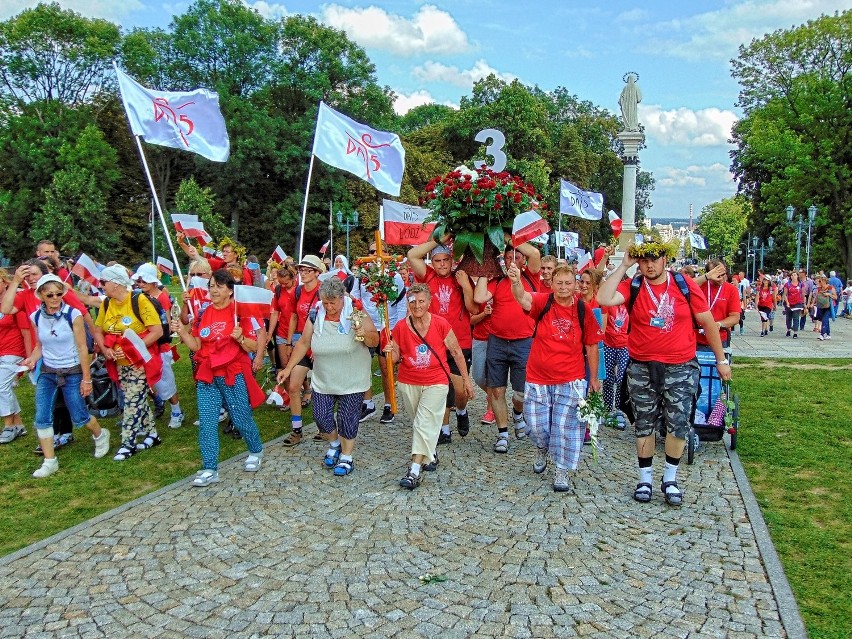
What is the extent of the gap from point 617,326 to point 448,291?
2.17 metres

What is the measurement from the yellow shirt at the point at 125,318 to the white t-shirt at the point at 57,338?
0.46m

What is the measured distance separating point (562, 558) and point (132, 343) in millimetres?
4735

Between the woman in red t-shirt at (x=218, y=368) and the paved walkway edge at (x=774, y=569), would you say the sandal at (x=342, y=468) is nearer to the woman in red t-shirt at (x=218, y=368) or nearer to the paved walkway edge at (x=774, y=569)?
the woman in red t-shirt at (x=218, y=368)

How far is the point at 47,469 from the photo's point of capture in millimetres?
6328

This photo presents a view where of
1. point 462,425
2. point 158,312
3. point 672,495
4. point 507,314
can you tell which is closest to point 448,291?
point 507,314

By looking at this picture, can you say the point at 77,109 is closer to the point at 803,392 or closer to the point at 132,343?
the point at 132,343

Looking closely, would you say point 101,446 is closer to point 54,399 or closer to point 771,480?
point 54,399

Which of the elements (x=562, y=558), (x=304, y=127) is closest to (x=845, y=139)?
(x=304, y=127)

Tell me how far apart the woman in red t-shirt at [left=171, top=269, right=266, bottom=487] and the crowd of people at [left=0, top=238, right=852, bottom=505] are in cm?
1

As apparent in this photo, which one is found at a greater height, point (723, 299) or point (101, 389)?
point (723, 299)

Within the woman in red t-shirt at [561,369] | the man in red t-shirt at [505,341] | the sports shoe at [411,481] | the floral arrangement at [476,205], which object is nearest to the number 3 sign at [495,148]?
the floral arrangement at [476,205]

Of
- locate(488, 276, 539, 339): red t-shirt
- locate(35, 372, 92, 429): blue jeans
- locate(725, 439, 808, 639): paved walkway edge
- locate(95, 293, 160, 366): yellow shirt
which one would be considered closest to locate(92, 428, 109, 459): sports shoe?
locate(35, 372, 92, 429): blue jeans

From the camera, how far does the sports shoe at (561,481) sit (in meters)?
5.71

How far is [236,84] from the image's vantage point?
41281 mm
